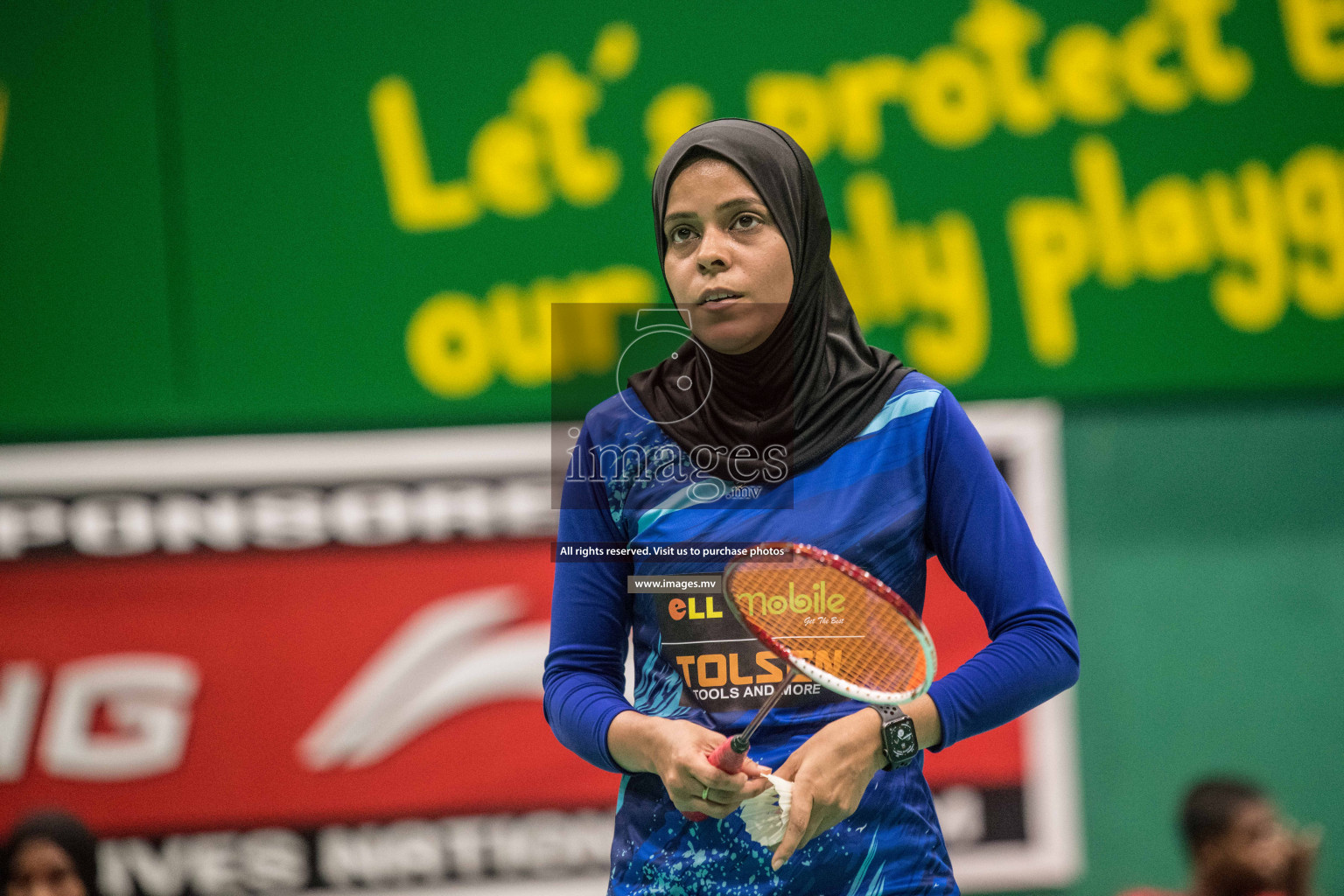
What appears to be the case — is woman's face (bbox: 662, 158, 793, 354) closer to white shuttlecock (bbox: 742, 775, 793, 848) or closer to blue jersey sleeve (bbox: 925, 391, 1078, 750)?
blue jersey sleeve (bbox: 925, 391, 1078, 750)

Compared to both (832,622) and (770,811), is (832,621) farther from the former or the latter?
(770,811)

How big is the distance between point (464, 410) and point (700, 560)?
2.11 meters

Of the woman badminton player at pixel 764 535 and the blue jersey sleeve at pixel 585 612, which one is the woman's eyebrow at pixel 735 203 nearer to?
the woman badminton player at pixel 764 535

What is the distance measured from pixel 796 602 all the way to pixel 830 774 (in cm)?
16

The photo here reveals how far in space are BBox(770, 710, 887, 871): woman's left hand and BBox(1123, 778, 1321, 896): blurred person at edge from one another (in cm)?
203

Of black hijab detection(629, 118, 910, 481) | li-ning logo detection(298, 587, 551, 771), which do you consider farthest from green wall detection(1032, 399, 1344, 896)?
black hijab detection(629, 118, 910, 481)

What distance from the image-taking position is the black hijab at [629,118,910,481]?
1.21m

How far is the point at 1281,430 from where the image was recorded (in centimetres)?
338

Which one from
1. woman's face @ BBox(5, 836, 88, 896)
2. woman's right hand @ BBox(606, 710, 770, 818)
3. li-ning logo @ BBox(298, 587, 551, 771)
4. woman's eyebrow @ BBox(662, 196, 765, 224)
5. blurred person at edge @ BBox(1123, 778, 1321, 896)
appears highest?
woman's eyebrow @ BBox(662, 196, 765, 224)

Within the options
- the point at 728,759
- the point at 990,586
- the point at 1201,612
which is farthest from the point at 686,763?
the point at 1201,612

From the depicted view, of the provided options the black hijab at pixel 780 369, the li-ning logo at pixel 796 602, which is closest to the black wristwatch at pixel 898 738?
the li-ning logo at pixel 796 602

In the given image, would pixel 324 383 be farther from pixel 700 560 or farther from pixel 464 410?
pixel 700 560

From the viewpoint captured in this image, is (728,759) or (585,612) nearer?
(728,759)

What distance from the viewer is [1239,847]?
2805 mm
